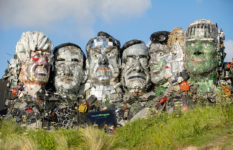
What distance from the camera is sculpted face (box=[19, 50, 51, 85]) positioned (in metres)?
13.7

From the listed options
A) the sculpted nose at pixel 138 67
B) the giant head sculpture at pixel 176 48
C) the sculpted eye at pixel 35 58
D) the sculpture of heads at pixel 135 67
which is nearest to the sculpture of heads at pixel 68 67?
the sculpted eye at pixel 35 58

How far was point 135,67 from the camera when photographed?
13852 mm

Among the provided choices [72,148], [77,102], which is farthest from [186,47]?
Result: [72,148]

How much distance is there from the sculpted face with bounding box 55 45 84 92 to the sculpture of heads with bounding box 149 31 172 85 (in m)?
2.97

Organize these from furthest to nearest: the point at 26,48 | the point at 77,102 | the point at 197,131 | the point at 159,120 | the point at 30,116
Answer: the point at 26,48 → the point at 77,102 → the point at 30,116 → the point at 159,120 → the point at 197,131

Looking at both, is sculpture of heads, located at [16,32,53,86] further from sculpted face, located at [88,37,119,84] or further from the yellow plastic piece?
the yellow plastic piece

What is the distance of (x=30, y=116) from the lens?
481 inches

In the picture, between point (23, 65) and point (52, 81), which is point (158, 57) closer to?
point (52, 81)

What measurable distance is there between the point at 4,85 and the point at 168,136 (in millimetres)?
10158

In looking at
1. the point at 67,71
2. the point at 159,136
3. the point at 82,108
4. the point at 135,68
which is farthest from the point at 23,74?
the point at 159,136

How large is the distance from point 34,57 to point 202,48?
6451 mm

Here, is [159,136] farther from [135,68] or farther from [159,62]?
[159,62]

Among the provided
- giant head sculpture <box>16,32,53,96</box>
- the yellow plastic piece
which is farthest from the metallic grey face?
giant head sculpture <box>16,32,53,96</box>

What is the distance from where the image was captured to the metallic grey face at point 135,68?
13750 millimetres
